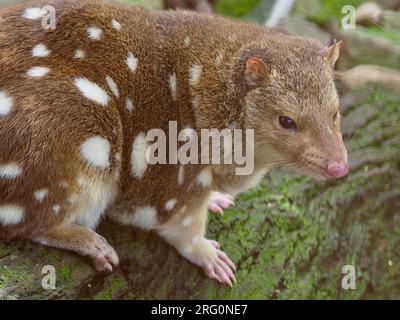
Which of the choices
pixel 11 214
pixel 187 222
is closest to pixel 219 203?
pixel 187 222

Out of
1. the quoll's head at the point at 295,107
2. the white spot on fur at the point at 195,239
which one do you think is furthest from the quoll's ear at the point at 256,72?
the white spot on fur at the point at 195,239

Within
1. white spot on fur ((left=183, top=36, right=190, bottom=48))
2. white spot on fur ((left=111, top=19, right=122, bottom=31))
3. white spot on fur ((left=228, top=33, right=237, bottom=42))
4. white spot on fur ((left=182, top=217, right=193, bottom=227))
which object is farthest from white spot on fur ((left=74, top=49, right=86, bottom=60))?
white spot on fur ((left=182, top=217, right=193, bottom=227))

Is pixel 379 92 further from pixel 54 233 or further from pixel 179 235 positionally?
pixel 54 233

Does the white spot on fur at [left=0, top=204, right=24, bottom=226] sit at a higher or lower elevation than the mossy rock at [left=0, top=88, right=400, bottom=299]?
higher

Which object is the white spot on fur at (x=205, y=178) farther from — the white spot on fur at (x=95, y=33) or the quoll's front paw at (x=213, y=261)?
the white spot on fur at (x=95, y=33)

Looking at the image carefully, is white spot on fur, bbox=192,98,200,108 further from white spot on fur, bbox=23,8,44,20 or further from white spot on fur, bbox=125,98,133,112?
white spot on fur, bbox=23,8,44,20
